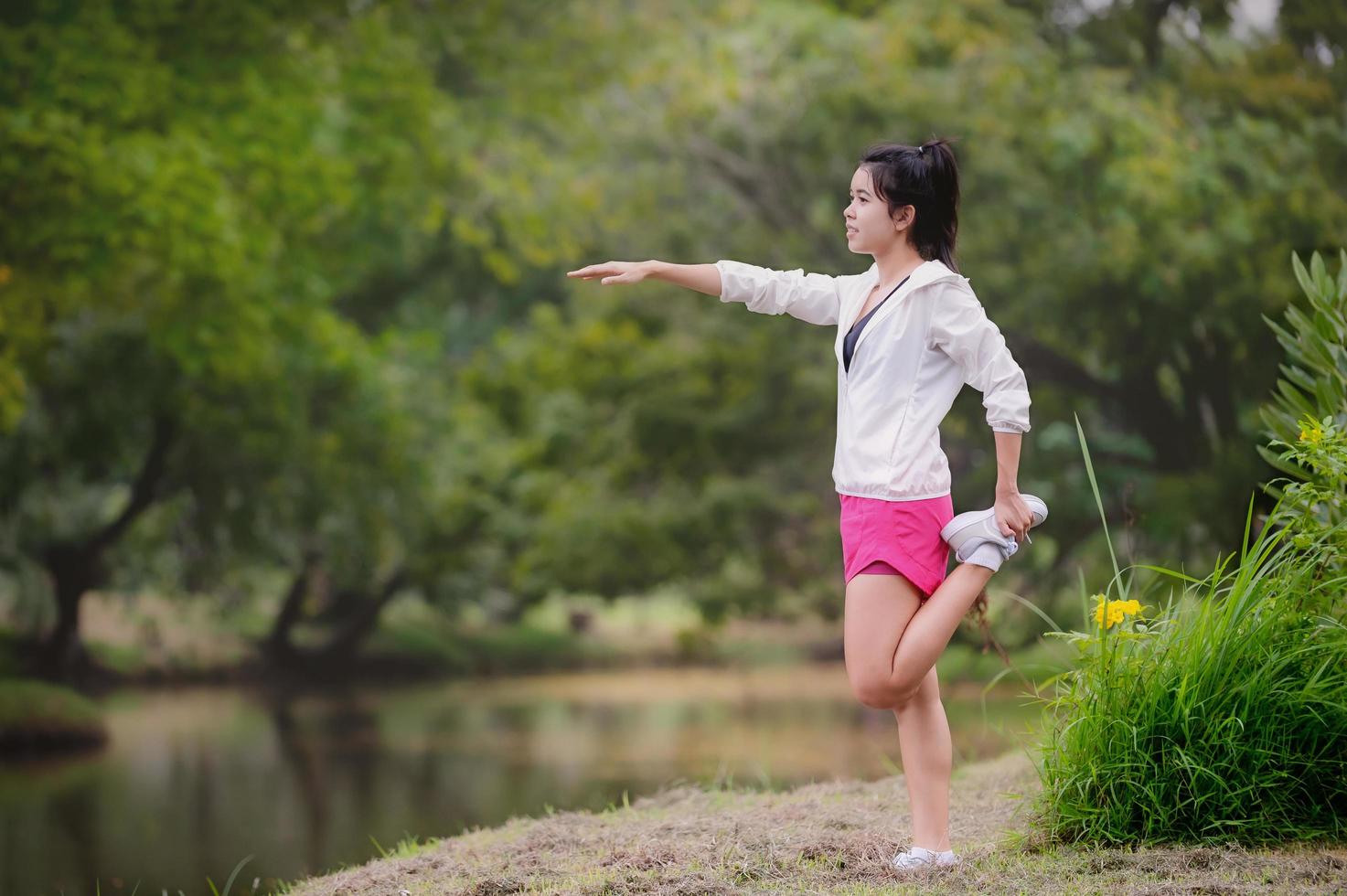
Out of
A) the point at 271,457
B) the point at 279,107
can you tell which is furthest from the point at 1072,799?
the point at 271,457

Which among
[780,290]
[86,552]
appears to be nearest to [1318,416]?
[780,290]

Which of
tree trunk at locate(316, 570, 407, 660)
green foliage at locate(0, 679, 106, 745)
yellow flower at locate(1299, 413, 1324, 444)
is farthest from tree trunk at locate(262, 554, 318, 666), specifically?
yellow flower at locate(1299, 413, 1324, 444)

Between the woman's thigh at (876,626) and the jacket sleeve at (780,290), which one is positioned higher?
the jacket sleeve at (780,290)

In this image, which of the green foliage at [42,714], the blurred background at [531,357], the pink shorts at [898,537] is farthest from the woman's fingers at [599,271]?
the green foliage at [42,714]

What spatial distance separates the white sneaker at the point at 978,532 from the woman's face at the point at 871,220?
657 mm

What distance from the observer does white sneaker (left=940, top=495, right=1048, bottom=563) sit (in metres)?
3.06

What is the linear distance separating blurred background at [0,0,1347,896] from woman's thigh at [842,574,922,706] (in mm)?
4367

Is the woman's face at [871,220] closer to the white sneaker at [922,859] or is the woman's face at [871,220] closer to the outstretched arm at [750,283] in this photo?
the outstretched arm at [750,283]

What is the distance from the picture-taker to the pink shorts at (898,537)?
10.0 ft

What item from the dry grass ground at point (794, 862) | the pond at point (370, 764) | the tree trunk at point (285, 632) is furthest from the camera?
the tree trunk at point (285, 632)

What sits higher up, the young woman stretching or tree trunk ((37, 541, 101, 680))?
the young woman stretching

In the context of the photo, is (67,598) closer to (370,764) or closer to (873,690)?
(370,764)

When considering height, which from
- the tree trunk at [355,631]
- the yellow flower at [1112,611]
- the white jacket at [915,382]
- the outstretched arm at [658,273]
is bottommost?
Answer: the tree trunk at [355,631]

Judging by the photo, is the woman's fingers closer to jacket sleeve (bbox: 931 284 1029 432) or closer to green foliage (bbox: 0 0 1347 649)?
jacket sleeve (bbox: 931 284 1029 432)
